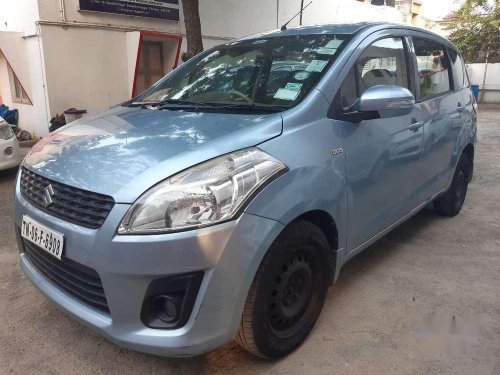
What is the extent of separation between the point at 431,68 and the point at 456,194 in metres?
1.42

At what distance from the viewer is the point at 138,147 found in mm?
1973

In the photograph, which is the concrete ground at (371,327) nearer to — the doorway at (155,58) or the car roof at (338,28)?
the car roof at (338,28)

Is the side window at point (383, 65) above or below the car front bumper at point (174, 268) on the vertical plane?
above

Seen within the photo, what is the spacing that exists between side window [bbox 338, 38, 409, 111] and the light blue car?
1 cm

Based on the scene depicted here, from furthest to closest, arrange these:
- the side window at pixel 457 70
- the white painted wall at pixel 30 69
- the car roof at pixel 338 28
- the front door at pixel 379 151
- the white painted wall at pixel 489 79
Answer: the white painted wall at pixel 489 79
the white painted wall at pixel 30 69
the side window at pixel 457 70
the car roof at pixel 338 28
the front door at pixel 379 151

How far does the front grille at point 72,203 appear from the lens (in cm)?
174

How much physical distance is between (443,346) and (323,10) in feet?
44.6

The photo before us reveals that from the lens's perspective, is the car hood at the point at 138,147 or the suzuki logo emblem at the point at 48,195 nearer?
the car hood at the point at 138,147

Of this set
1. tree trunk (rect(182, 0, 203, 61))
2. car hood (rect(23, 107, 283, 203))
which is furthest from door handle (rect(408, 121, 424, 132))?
tree trunk (rect(182, 0, 203, 61))

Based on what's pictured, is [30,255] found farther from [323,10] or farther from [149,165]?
[323,10]

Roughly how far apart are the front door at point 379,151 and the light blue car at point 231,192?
1 centimetres

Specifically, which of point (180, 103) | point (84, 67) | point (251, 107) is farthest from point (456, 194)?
point (84, 67)

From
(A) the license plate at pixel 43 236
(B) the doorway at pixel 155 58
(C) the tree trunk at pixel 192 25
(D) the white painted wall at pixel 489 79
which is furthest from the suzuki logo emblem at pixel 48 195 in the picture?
(D) the white painted wall at pixel 489 79

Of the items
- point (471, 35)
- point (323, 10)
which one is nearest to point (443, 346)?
point (323, 10)
